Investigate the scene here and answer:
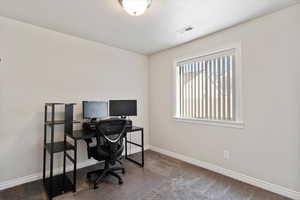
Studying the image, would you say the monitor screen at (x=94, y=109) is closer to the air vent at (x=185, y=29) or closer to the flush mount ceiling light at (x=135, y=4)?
the flush mount ceiling light at (x=135, y=4)

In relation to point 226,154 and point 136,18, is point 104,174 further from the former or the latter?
point 136,18

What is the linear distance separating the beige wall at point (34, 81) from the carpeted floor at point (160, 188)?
473mm

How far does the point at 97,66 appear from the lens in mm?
3191

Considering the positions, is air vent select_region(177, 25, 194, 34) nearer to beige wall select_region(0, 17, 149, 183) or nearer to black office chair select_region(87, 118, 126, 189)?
beige wall select_region(0, 17, 149, 183)

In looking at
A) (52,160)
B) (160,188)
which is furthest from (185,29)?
(52,160)

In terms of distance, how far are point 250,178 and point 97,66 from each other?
3.29 meters

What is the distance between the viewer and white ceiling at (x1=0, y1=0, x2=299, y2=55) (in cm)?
196

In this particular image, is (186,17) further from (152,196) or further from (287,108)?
(152,196)

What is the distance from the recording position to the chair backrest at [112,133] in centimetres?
232

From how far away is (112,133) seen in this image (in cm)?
243

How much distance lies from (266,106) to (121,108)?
2.48 m

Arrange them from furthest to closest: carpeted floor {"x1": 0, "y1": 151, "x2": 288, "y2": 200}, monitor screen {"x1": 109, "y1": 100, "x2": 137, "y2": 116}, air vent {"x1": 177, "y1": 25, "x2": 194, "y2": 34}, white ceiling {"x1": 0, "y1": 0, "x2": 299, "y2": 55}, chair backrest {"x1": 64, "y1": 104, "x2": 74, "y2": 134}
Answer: monitor screen {"x1": 109, "y1": 100, "x2": 137, "y2": 116}, air vent {"x1": 177, "y1": 25, "x2": 194, "y2": 34}, chair backrest {"x1": 64, "y1": 104, "x2": 74, "y2": 134}, carpeted floor {"x1": 0, "y1": 151, "x2": 288, "y2": 200}, white ceiling {"x1": 0, "y1": 0, "x2": 299, "y2": 55}

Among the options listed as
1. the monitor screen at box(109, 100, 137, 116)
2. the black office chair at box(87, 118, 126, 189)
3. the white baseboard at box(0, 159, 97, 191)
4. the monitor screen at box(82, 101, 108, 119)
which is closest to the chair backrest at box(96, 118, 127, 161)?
the black office chair at box(87, 118, 126, 189)

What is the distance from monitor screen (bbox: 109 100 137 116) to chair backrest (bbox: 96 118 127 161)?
30.8 inches
